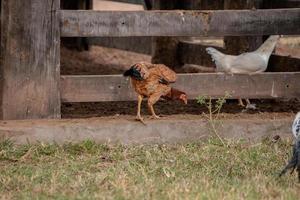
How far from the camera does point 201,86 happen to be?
710 centimetres

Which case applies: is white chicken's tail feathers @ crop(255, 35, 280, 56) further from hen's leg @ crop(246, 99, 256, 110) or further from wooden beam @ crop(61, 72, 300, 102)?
wooden beam @ crop(61, 72, 300, 102)

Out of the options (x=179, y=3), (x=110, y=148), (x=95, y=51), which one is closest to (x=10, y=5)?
(x=110, y=148)

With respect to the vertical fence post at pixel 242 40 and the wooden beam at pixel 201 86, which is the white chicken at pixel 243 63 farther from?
the vertical fence post at pixel 242 40

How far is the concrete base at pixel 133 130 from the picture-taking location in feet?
21.7

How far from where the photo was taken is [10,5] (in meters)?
6.66

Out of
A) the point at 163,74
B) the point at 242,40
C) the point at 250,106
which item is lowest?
the point at 250,106

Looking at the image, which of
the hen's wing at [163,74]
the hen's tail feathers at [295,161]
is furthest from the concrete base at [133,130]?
the hen's tail feathers at [295,161]

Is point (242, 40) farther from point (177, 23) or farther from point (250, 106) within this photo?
point (177, 23)

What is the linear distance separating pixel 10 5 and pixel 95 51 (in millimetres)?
7035

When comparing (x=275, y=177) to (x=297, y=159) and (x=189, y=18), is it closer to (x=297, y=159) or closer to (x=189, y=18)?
(x=297, y=159)

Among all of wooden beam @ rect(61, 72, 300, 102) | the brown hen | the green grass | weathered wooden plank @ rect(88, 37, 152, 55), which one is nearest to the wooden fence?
wooden beam @ rect(61, 72, 300, 102)

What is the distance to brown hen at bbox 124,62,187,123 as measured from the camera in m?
6.66

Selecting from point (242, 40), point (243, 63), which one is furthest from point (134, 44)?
point (243, 63)

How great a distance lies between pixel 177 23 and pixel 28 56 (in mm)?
1354
